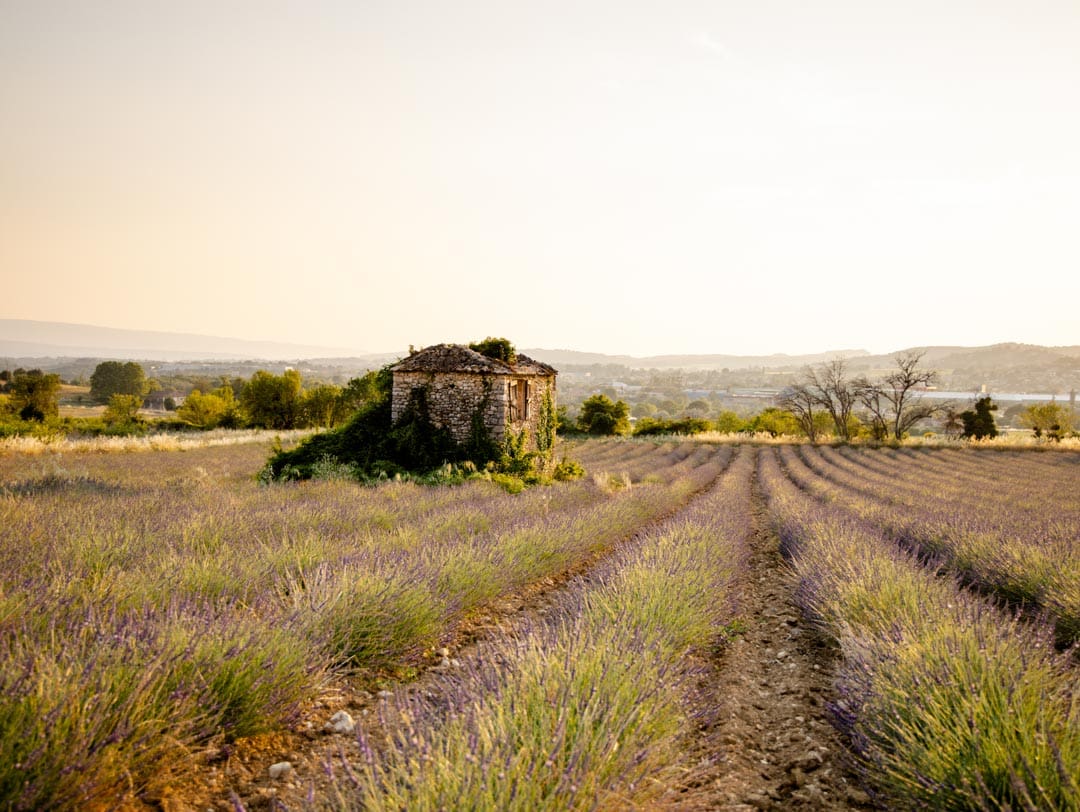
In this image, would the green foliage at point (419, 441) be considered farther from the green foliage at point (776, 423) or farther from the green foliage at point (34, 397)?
the green foliage at point (776, 423)

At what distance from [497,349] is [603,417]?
1113 inches

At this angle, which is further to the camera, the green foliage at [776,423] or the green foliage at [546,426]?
the green foliage at [776,423]

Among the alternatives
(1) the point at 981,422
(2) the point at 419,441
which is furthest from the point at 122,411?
(1) the point at 981,422

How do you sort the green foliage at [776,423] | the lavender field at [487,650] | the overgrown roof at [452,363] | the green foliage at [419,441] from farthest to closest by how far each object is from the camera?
the green foliage at [776,423], the green foliage at [419,441], the overgrown roof at [452,363], the lavender field at [487,650]

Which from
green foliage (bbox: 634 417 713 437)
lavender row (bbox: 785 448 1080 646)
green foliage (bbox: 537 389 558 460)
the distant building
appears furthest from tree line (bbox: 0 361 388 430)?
the distant building

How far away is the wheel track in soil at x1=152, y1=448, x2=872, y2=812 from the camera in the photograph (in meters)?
2.13

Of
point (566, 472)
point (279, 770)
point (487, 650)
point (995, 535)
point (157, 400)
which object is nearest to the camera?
point (279, 770)

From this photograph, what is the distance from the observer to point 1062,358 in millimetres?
110875

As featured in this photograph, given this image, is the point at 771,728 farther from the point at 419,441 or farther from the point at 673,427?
the point at 673,427

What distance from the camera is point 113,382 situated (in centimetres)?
6912

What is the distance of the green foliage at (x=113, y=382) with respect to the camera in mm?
68812

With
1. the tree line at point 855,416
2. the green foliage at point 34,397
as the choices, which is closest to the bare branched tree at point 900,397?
the tree line at point 855,416

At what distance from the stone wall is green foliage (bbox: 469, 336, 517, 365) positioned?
899mm

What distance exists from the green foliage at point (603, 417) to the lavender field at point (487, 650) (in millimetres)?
33652
